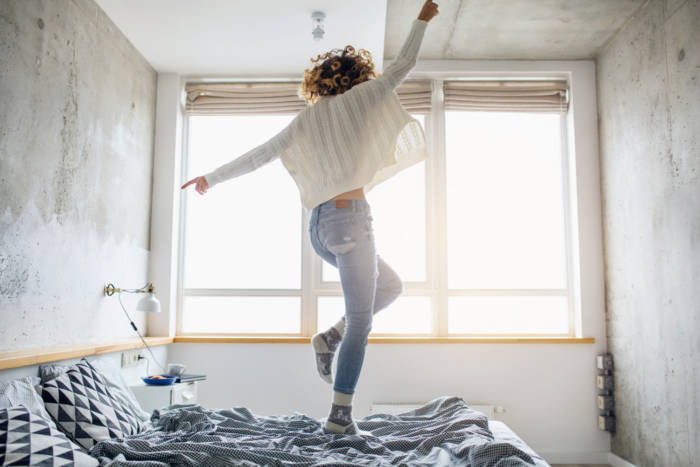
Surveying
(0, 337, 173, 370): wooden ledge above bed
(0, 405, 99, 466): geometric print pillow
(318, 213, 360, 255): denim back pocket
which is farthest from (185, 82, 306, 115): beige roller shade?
(0, 405, 99, 466): geometric print pillow

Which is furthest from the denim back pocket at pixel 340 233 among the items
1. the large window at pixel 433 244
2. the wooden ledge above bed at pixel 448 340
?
the large window at pixel 433 244

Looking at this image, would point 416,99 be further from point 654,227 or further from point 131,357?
point 131,357

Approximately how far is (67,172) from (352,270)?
171cm

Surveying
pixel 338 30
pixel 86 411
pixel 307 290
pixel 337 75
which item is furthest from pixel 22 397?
pixel 338 30

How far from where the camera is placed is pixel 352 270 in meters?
1.98

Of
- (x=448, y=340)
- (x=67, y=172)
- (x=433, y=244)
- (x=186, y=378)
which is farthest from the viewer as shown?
(x=433, y=244)

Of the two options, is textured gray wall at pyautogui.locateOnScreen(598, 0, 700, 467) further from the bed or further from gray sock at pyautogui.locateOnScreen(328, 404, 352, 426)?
gray sock at pyautogui.locateOnScreen(328, 404, 352, 426)

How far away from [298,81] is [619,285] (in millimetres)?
2649

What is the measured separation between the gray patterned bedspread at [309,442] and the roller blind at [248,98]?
2.54 metres

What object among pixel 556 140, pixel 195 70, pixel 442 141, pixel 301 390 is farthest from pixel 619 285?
pixel 195 70

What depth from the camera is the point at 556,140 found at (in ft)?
13.8

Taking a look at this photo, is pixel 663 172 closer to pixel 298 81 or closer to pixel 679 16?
pixel 679 16

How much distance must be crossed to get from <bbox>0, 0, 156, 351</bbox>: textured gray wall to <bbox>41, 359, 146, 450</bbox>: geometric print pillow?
524 mm

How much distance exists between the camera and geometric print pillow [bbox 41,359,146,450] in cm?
186
